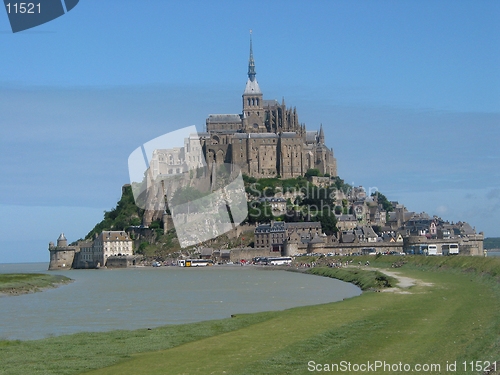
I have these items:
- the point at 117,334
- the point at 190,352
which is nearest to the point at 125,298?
the point at 117,334

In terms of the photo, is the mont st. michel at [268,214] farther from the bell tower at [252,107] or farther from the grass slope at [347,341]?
the grass slope at [347,341]

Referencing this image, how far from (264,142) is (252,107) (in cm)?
1304

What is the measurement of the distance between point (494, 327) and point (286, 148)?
318 ft

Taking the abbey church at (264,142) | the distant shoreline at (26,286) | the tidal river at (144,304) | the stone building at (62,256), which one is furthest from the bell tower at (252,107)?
the tidal river at (144,304)

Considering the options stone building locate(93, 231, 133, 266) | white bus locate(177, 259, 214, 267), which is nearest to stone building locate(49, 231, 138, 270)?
stone building locate(93, 231, 133, 266)

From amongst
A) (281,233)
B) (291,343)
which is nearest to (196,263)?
(281,233)

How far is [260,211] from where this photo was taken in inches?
4242

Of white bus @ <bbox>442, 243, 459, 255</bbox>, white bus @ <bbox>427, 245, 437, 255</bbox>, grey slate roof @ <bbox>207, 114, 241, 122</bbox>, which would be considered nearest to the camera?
white bus @ <bbox>442, 243, 459, 255</bbox>

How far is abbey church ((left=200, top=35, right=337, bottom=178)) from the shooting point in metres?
119

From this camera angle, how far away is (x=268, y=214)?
107688 millimetres

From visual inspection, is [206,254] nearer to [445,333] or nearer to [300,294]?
[300,294]

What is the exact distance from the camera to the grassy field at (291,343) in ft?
64.4

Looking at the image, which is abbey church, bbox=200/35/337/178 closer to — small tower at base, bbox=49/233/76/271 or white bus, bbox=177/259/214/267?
white bus, bbox=177/259/214/267

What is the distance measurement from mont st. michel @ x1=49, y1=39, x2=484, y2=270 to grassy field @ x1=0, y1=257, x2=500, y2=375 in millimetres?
64330
